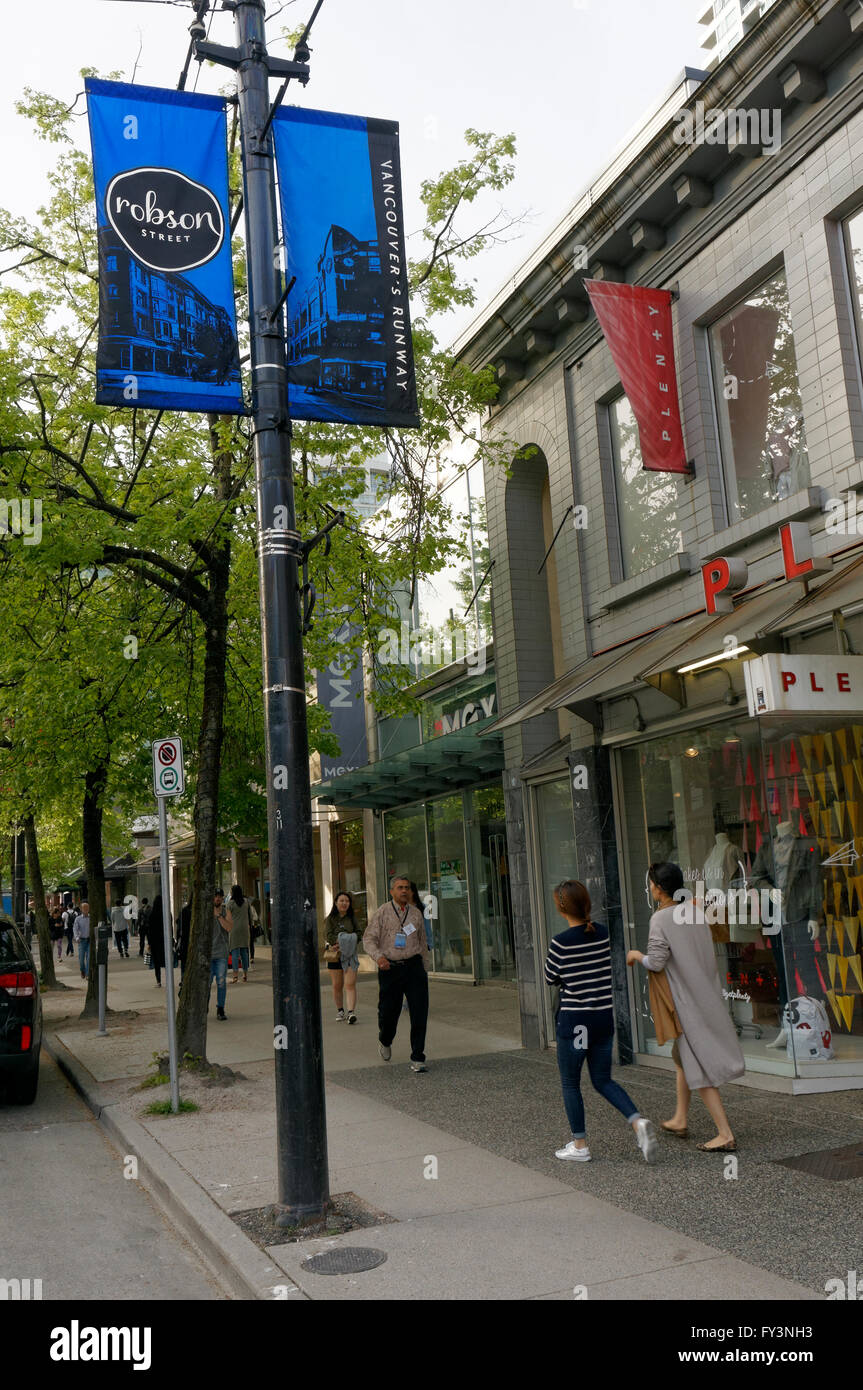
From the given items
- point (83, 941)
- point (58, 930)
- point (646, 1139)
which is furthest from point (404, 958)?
point (58, 930)

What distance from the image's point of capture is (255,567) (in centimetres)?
1216

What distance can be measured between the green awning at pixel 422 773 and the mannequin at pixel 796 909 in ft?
19.0

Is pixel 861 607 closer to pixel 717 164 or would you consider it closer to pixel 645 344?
pixel 645 344

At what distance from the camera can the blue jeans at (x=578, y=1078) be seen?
21.9 ft

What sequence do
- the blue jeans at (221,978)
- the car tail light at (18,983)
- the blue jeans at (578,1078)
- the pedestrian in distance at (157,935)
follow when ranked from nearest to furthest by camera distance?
the blue jeans at (578,1078), the car tail light at (18,983), the blue jeans at (221,978), the pedestrian in distance at (157,935)

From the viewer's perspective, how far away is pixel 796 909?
331 inches

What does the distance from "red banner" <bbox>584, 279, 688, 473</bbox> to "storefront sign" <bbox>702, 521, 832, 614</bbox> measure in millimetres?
1068

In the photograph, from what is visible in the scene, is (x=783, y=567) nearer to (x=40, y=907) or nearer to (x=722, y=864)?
(x=722, y=864)

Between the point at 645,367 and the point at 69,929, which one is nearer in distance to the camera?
the point at 645,367

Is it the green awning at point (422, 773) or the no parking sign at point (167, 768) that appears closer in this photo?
the no parking sign at point (167, 768)

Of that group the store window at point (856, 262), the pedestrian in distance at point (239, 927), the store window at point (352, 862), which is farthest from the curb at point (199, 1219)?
the store window at point (352, 862)

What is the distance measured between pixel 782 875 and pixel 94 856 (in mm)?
12462

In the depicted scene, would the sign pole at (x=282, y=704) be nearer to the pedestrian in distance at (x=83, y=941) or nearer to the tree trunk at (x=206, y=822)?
the tree trunk at (x=206, y=822)
